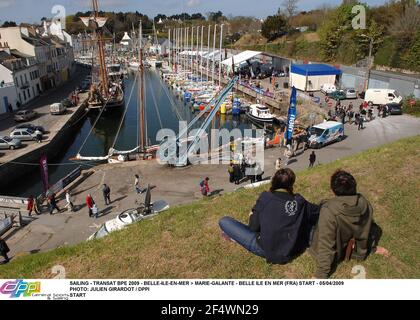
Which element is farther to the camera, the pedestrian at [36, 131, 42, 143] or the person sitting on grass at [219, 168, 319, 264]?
the pedestrian at [36, 131, 42, 143]

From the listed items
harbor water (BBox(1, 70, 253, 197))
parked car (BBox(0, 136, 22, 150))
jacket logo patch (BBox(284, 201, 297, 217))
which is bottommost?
harbor water (BBox(1, 70, 253, 197))

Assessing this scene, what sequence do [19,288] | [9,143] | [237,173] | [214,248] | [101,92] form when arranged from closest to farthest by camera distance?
[19,288] < [214,248] < [237,173] < [9,143] < [101,92]

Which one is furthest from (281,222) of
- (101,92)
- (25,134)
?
(101,92)

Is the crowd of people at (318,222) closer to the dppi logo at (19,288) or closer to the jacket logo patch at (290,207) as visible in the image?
the jacket logo patch at (290,207)

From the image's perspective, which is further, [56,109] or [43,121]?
[56,109]

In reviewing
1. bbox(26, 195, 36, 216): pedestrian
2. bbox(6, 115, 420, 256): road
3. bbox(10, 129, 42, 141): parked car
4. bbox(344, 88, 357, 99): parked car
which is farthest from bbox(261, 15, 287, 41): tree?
bbox(26, 195, 36, 216): pedestrian

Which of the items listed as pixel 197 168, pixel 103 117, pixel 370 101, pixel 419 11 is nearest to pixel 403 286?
pixel 197 168

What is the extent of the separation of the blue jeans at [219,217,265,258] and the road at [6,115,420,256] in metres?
10.8

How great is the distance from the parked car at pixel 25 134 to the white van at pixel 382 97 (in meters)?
33.9

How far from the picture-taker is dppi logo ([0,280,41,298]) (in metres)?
5.17

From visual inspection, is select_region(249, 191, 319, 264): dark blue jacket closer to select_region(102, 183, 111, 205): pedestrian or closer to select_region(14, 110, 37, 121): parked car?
select_region(102, 183, 111, 205): pedestrian

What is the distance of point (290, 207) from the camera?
545 cm

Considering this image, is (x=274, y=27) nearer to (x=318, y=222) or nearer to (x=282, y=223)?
(x=318, y=222)

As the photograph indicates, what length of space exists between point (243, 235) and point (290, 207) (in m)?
1.68
